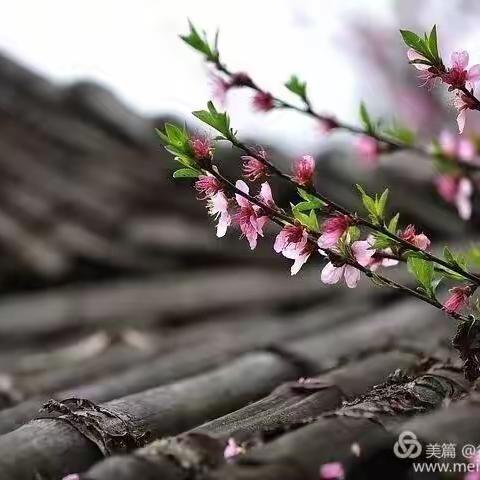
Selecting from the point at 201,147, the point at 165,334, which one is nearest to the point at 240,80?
the point at 201,147

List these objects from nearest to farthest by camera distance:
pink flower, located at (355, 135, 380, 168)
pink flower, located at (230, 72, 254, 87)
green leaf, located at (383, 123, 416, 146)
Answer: pink flower, located at (230, 72, 254, 87) < green leaf, located at (383, 123, 416, 146) < pink flower, located at (355, 135, 380, 168)

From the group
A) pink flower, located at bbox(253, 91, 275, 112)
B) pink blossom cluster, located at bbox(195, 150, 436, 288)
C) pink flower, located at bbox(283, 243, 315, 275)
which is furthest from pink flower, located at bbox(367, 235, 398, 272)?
pink flower, located at bbox(253, 91, 275, 112)

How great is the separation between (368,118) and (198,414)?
75 cm

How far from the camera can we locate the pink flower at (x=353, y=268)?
1.29 metres

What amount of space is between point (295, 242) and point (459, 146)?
1147mm

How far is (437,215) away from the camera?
12.3 feet

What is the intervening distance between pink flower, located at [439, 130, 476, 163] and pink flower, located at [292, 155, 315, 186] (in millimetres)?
965

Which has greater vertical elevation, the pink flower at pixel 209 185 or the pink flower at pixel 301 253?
the pink flower at pixel 209 185

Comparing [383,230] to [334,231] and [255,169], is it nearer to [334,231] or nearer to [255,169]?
[334,231]

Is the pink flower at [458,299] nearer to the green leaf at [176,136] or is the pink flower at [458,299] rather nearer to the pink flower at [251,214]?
the pink flower at [251,214]

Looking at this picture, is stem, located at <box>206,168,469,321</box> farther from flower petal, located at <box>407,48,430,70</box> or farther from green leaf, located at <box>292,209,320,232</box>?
flower petal, located at <box>407,48,430,70</box>

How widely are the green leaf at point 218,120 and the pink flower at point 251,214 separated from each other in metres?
0.10

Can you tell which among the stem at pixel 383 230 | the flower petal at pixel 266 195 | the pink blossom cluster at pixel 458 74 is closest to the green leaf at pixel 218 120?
the stem at pixel 383 230

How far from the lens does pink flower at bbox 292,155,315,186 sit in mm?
1259
